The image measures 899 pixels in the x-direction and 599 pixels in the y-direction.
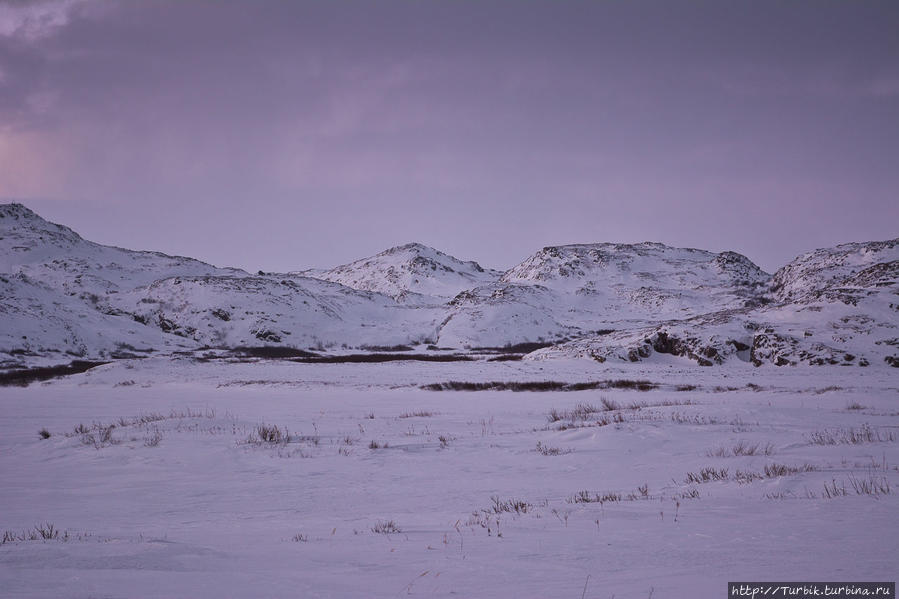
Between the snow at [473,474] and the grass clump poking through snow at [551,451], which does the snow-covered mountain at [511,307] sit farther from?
the grass clump poking through snow at [551,451]

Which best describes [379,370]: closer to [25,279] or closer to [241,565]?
[241,565]

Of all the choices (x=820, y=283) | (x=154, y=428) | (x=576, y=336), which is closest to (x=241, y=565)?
(x=154, y=428)

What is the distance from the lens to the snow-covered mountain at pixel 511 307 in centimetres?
3509

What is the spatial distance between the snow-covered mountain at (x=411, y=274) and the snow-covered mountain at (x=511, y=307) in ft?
14.0

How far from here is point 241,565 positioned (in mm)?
3895

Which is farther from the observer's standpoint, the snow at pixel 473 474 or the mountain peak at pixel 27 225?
the mountain peak at pixel 27 225

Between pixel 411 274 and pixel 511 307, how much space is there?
85.7m

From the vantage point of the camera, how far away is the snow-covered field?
3.45 metres

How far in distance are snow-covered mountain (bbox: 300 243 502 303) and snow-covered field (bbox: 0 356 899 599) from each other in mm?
120168

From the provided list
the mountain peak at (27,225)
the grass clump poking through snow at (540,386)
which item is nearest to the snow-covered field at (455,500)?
the grass clump poking through snow at (540,386)

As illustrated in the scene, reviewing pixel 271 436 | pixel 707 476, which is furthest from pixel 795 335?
pixel 271 436

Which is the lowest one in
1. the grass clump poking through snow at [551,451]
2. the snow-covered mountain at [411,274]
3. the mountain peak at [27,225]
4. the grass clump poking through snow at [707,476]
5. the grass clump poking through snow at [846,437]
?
the grass clump poking through snow at [551,451]

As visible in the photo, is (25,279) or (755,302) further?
(755,302)

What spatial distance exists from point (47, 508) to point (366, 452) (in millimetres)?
5162
